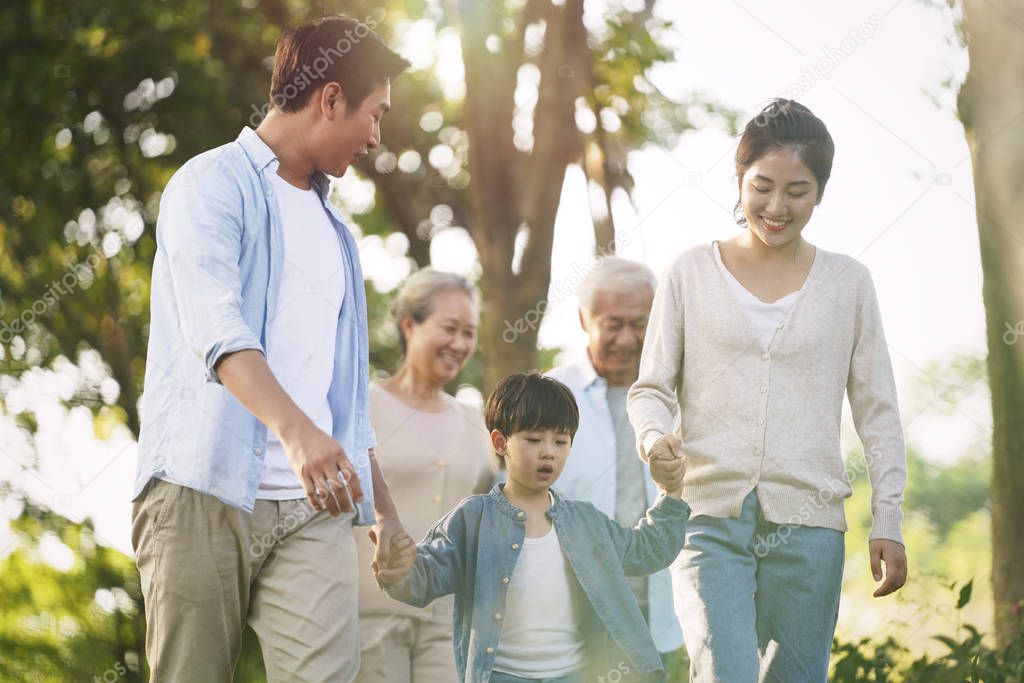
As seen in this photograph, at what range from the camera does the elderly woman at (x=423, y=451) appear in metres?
3.86

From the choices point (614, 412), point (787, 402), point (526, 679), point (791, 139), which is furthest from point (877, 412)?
point (614, 412)

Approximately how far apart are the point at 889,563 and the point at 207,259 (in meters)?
1.63

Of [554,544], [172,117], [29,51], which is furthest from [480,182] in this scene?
[554,544]

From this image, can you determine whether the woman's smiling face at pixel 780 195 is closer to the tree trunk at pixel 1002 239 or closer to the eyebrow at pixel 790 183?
the eyebrow at pixel 790 183

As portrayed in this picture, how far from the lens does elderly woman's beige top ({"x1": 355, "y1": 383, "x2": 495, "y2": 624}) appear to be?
3.97m

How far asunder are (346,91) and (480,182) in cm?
409

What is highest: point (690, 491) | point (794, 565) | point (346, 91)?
point (346, 91)

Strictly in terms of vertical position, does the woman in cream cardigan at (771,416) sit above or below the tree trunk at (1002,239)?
below

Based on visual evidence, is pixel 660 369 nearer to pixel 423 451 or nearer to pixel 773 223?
pixel 773 223

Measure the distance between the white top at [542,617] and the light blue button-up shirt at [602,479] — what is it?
0.75 m

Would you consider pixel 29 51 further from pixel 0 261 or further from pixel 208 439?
pixel 208 439

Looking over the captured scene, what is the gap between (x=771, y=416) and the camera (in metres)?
2.99

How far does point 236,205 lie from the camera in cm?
259

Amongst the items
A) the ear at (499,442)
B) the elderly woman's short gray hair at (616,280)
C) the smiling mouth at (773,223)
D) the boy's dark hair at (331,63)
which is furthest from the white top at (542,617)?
the elderly woman's short gray hair at (616,280)
